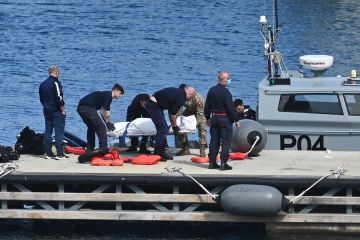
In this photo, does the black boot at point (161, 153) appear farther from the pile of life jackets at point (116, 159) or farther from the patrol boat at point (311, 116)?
the patrol boat at point (311, 116)

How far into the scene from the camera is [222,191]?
836 inches

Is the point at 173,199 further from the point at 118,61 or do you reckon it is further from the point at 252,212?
the point at 118,61

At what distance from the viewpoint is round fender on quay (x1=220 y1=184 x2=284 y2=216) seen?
20688mm

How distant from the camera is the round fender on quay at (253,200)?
67.9ft

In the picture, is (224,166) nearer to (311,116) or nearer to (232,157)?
(232,157)

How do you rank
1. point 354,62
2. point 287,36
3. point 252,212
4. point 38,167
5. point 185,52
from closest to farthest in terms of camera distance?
point 252,212
point 38,167
point 354,62
point 185,52
point 287,36

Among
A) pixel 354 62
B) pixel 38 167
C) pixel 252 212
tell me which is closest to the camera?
pixel 252 212

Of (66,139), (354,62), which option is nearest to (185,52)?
(354,62)

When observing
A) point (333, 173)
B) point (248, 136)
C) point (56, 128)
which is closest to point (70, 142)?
point (56, 128)

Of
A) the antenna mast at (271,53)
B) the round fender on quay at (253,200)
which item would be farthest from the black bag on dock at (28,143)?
the antenna mast at (271,53)

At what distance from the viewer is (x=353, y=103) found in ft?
80.2

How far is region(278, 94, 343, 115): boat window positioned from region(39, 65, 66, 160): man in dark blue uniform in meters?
4.03

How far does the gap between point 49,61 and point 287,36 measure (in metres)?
10.8

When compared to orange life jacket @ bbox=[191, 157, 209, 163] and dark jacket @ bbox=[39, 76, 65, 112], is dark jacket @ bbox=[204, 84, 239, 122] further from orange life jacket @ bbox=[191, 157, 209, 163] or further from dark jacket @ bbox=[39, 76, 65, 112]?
dark jacket @ bbox=[39, 76, 65, 112]
